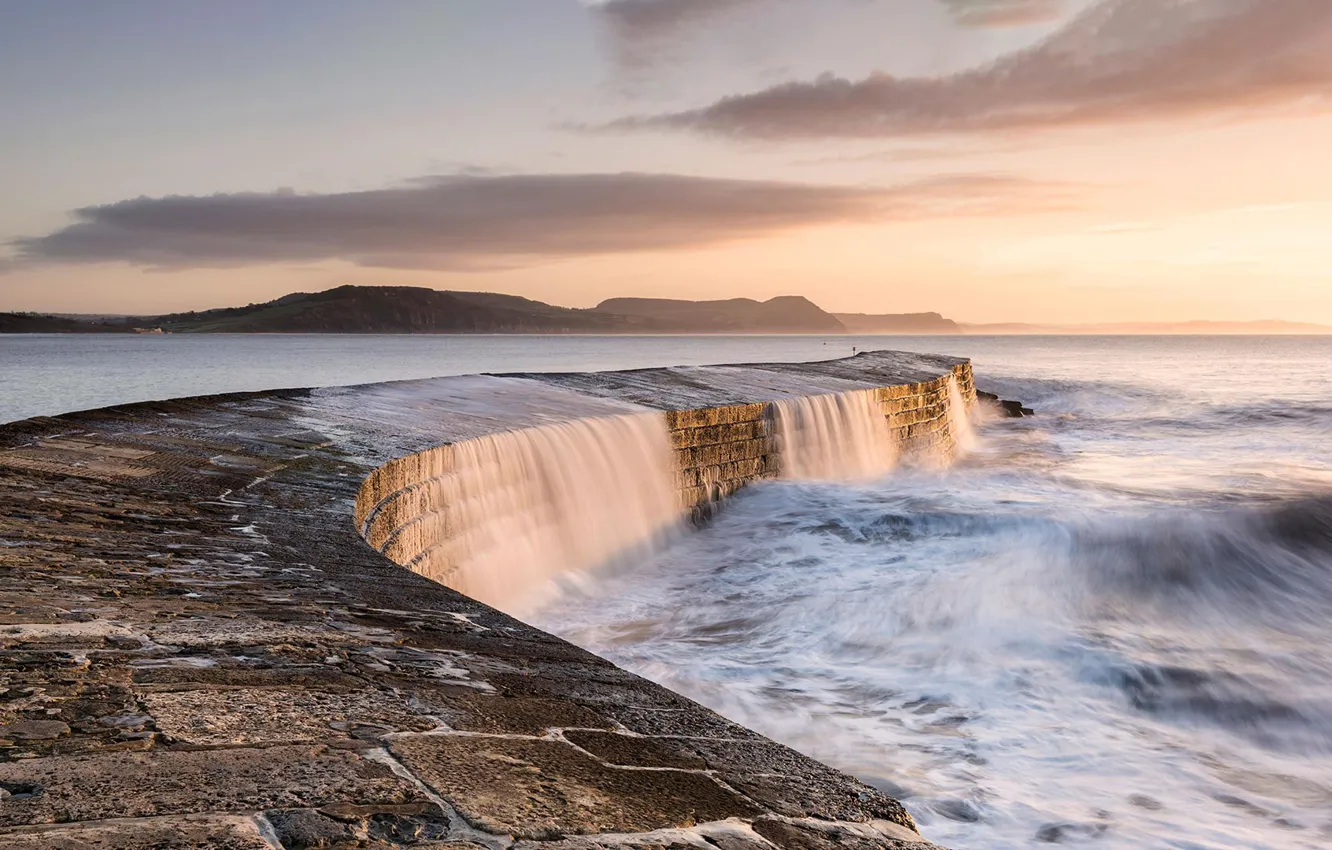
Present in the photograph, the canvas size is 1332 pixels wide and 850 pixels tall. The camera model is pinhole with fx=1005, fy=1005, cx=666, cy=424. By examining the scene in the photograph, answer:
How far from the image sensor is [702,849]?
5.90ft

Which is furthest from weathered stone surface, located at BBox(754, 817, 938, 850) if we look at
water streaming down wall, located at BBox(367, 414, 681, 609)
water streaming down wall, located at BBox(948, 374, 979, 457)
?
water streaming down wall, located at BBox(948, 374, 979, 457)

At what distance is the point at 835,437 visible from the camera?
14945 mm

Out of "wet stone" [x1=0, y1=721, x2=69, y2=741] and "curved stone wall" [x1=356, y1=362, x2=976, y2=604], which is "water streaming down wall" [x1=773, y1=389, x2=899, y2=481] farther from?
"wet stone" [x1=0, y1=721, x2=69, y2=741]

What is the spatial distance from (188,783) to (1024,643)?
721 centimetres

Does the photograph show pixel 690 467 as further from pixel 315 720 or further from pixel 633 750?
pixel 315 720

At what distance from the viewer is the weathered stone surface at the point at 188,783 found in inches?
64.4

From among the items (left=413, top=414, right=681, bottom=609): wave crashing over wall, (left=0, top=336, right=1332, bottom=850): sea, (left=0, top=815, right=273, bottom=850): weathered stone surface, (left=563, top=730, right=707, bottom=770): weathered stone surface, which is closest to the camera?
(left=0, top=815, right=273, bottom=850): weathered stone surface

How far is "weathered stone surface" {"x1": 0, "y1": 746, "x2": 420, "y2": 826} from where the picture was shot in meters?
1.64

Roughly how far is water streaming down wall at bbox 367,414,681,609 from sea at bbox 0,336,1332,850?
344mm

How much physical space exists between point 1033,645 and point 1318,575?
5.21 m

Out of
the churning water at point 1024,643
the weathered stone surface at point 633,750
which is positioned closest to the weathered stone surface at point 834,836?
the weathered stone surface at point 633,750

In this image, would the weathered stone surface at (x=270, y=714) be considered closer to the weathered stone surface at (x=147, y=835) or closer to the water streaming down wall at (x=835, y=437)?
the weathered stone surface at (x=147, y=835)

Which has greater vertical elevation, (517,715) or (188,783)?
(188,783)

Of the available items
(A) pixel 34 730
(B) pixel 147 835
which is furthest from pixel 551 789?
(A) pixel 34 730
